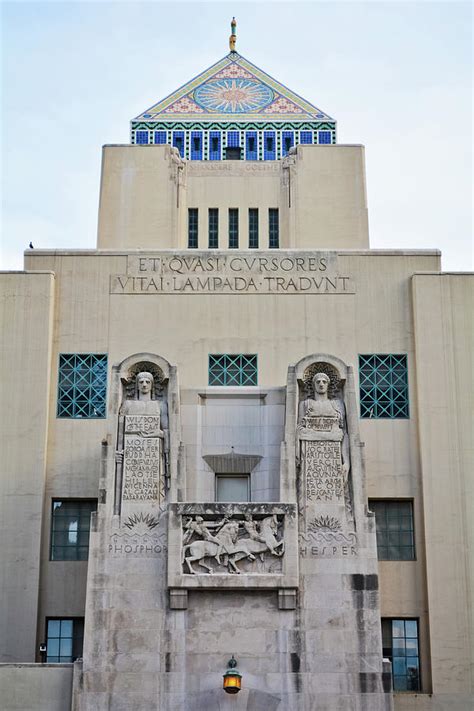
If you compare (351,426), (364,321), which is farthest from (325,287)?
(351,426)

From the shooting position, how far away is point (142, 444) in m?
34.5

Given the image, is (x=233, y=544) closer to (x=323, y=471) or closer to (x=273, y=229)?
(x=323, y=471)

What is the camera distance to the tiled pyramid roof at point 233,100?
48.8 m

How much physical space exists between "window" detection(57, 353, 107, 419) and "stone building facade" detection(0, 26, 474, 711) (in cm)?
6

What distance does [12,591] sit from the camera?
1444 inches

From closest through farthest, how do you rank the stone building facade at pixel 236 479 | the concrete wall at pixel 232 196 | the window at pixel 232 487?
the stone building facade at pixel 236 479, the window at pixel 232 487, the concrete wall at pixel 232 196

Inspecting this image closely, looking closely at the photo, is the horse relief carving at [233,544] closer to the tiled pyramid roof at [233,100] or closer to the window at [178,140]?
the window at [178,140]

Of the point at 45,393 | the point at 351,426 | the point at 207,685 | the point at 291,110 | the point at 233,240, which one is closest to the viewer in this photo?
the point at 207,685

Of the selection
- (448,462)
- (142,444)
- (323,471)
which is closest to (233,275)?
(142,444)

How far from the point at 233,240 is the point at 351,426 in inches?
508

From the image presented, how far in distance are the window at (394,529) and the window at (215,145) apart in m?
15.3

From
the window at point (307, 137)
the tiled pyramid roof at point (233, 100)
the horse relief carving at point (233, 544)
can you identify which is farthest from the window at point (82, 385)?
the window at point (307, 137)

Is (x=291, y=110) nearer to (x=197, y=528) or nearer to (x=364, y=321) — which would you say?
(x=364, y=321)

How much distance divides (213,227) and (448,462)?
1283 centimetres
